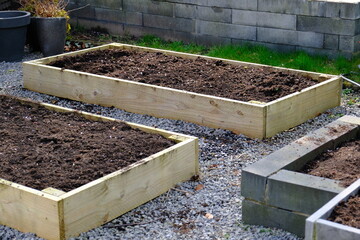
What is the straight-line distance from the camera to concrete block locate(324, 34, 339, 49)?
25.7 feet

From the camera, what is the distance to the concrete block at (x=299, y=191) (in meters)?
3.93

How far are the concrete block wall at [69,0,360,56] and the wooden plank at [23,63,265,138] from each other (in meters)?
2.49

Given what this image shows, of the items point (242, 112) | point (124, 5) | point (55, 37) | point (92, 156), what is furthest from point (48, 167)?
point (124, 5)

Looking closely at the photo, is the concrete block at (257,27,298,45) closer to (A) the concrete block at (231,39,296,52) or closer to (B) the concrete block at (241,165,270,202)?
(A) the concrete block at (231,39,296,52)

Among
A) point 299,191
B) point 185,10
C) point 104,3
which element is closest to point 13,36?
point 104,3

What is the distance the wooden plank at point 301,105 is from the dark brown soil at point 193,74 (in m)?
0.17


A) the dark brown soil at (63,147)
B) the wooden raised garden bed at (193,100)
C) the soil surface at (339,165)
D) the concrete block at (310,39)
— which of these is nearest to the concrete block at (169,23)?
the concrete block at (310,39)

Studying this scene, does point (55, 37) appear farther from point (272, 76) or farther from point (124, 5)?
point (272, 76)

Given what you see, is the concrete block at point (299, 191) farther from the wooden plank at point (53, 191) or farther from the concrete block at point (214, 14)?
the concrete block at point (214, 14)

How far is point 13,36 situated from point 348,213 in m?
6.19

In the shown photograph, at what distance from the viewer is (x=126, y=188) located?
4477 mm

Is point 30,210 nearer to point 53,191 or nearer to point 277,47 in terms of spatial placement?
point 53,191

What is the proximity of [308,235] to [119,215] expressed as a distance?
1.53 m

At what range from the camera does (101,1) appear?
9.88 meters
